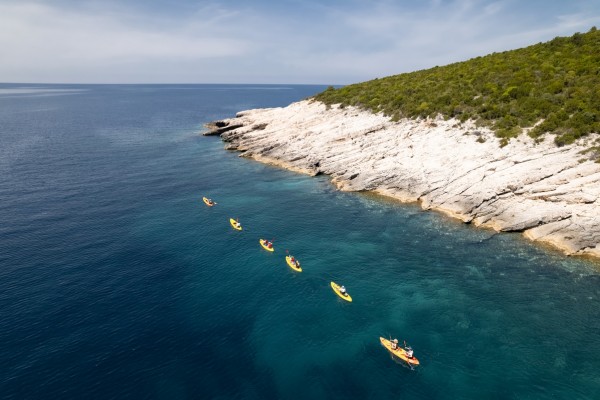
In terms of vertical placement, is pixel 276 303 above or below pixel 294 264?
below

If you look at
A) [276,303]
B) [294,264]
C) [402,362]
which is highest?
[402,362]

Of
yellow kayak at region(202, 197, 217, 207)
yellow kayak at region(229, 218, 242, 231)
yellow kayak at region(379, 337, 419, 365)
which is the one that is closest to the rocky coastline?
yellow kayak at region(229, 218, 242, 231)

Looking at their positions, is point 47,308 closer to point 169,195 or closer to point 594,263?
point 169,195

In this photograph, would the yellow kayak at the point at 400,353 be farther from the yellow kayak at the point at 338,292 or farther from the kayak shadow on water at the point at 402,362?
the yellow kayak at the point at 338,292

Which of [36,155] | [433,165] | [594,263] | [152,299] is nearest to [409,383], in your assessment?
[152,299]


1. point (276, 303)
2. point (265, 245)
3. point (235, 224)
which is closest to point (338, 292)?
point (276, 303)

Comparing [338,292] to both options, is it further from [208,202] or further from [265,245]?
[208,202]

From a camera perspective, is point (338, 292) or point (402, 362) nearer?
point (402, 362)
